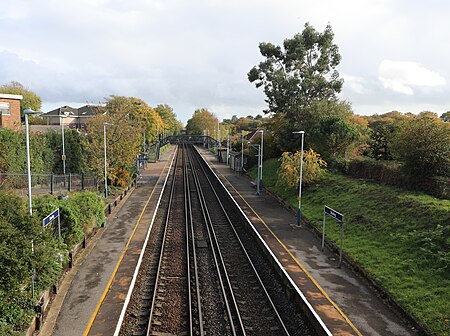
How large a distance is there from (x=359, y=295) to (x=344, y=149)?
2323 cm

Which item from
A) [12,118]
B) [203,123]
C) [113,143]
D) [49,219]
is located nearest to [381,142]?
[113,143]

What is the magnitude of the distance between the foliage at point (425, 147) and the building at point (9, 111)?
3523cm

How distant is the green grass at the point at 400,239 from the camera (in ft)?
43.0

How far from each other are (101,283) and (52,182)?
16928 mm

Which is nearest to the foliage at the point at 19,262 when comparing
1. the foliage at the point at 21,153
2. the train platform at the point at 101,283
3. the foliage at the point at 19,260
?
the foliage at the point at 19,260

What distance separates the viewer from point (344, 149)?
35469 mm

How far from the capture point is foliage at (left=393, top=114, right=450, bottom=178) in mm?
21797

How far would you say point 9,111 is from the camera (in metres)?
38.2

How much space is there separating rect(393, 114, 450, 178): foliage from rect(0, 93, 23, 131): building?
3523 centimetres

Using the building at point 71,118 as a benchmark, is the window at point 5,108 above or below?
below

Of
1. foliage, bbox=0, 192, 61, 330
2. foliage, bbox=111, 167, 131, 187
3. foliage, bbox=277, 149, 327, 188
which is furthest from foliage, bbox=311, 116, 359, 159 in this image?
foliage, bbox=0, 192, 61, 330

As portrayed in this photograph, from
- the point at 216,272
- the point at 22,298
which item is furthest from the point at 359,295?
the point at 22,298

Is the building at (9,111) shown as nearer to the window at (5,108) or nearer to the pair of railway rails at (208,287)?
the window at (5,108)

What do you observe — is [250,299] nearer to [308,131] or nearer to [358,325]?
[358,325]
